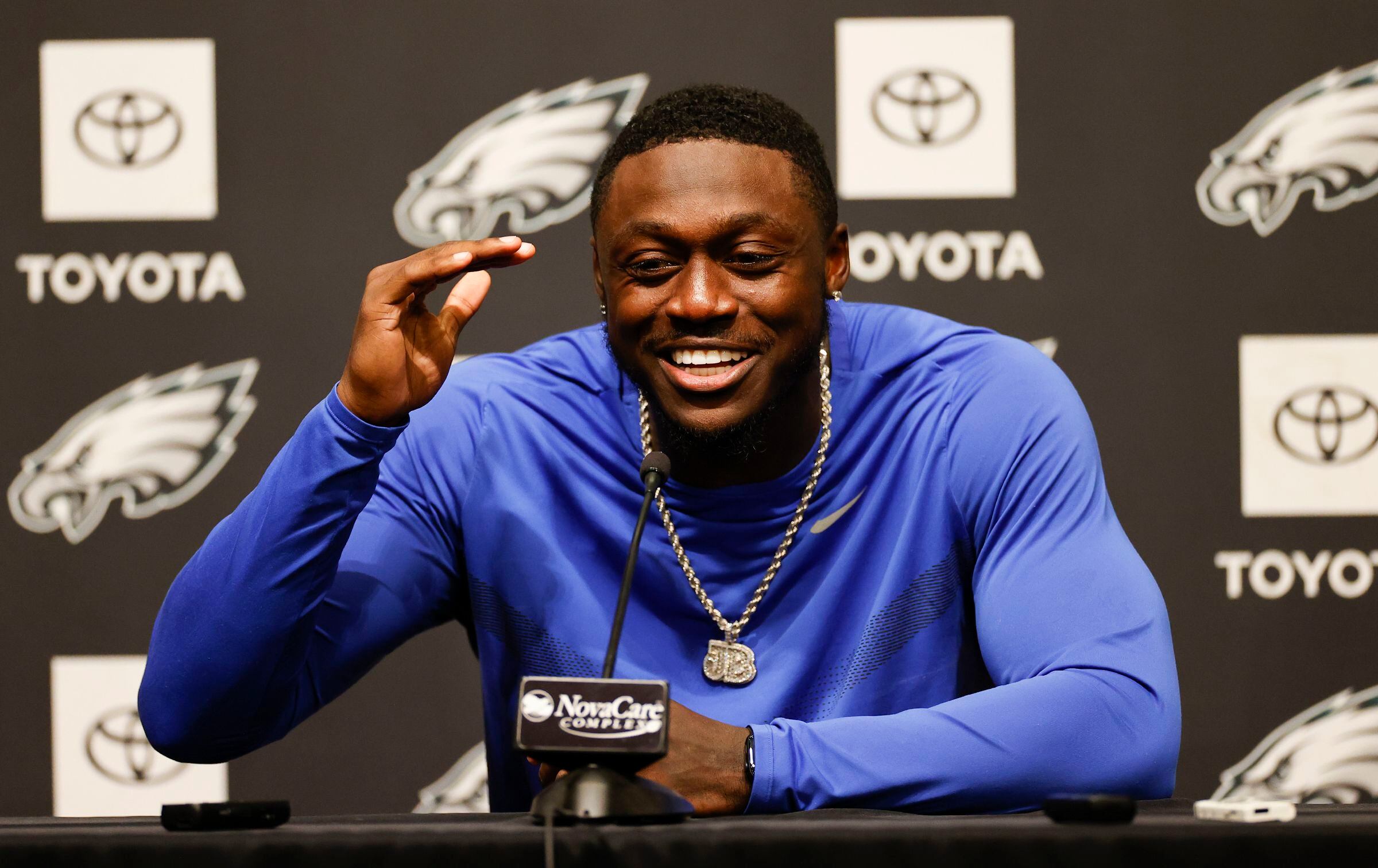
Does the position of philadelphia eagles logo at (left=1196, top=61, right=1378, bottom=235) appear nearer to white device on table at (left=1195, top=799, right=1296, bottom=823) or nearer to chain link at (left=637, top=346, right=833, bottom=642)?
chain link at (left=637, top=346, right=833, bottom=642)

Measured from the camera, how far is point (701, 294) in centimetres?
157

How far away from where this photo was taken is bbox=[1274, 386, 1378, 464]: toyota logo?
88.4 inches

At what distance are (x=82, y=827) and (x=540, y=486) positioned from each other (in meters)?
0.86

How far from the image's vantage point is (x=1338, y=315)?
2.25 metres

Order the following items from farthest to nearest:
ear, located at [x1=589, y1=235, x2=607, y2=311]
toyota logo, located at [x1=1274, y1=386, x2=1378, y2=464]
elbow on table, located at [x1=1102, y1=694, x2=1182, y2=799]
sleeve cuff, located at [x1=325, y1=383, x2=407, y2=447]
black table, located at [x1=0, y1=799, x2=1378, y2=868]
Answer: toyota logo, located at [x1=1274, y1=386, x2=1378, y2=464] → ear, located at [x1=589, y1=235, x2=607, y2=311] → sleeve cuff, located at [x1=325, y1=383, x2=407, y2=447] → elbow on table, located at [x1=1102, y1=694, x2=1182, y2=799] → black table, located at [x1=0, y1=799, x2=1378, y2=868]

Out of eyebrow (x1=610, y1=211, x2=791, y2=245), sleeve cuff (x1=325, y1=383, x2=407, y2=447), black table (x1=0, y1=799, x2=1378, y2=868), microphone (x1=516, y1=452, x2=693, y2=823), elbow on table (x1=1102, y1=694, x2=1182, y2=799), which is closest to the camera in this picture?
black table (x1=0, y1=799, x2=1378, y2=868)

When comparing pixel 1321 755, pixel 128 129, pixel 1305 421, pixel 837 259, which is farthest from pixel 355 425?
pixel 1321 755

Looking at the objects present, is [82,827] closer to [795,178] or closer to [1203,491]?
[795,178]

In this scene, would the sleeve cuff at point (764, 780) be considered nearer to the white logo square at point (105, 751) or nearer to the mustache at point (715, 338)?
the mustache at point (715, 338)

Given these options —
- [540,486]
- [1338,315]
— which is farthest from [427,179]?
[1338,315]

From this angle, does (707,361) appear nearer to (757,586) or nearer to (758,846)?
(757,586)

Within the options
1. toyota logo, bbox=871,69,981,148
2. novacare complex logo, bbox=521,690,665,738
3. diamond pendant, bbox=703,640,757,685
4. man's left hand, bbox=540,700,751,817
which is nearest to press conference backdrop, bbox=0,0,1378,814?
toyota logo, bbox=871,69,981,148

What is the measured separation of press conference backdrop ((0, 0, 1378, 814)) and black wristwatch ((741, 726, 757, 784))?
1.24 metres

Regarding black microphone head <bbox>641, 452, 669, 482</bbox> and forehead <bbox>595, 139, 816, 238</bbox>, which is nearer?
black microphone head <bbox>641, 452, 669, 482</bbox>
